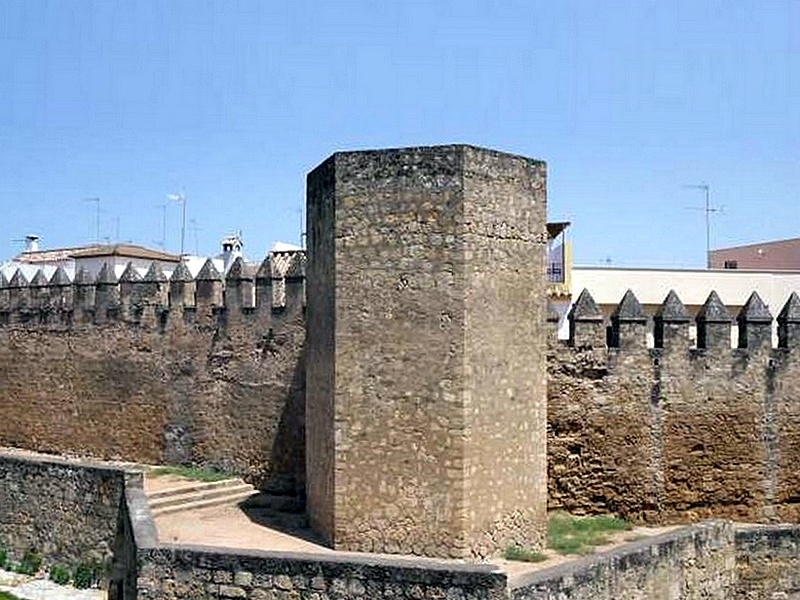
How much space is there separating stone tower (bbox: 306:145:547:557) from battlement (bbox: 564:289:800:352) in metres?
1.73

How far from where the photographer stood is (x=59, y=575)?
1251cm

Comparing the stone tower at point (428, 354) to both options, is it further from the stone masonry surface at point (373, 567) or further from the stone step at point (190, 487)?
the stone step at point (190, 487)

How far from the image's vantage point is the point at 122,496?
12031mm

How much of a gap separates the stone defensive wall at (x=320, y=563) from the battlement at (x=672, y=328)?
223cm

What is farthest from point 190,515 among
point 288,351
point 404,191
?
point 404,191

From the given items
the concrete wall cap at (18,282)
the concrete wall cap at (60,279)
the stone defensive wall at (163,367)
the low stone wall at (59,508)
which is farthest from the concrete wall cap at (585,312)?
the concrete wall cap at (18,282)

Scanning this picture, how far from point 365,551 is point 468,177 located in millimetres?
3745

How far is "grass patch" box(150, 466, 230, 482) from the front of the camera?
1398cm

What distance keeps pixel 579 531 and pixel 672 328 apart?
2.63 m

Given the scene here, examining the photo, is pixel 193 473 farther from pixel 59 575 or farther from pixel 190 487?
pixel 59 575

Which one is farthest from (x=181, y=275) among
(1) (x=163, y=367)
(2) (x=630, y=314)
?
(2) (x=630, y=314)

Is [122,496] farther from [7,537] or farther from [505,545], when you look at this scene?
[505,545]

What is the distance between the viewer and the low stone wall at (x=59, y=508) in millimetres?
12352

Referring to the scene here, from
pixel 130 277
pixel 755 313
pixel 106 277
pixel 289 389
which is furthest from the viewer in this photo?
pixel 106 277
